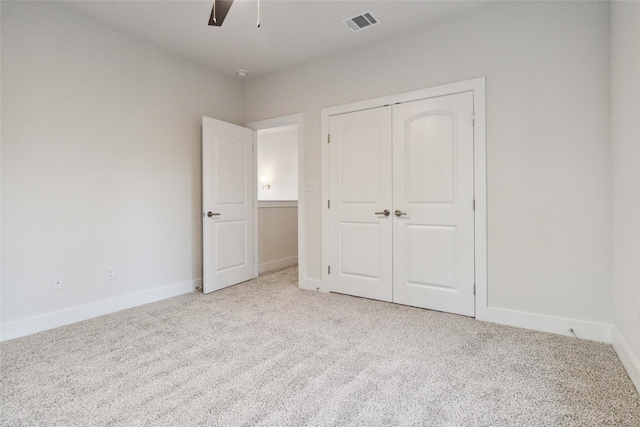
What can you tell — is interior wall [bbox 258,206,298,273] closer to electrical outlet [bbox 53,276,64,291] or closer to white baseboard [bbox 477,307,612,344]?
electrical outlet [bbox 53,276,64,291]

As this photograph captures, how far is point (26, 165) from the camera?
7.84 ft

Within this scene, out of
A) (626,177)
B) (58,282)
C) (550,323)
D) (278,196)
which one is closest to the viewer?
(626,177)

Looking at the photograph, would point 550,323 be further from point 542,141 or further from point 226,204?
point 226,204

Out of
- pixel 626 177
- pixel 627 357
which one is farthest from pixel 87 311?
pixel 626 177

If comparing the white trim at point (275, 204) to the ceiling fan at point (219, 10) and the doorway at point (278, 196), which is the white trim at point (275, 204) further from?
the ceiling fan at point (219, 10)

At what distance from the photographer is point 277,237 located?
4914 millimetres

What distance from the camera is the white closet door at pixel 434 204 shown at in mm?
2717

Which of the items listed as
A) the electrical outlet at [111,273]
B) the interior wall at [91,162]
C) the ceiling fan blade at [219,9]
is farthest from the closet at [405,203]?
the electrical outlet at [111,273]

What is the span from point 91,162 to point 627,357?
4154mm

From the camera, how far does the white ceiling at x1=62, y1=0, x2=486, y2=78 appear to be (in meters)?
2.59

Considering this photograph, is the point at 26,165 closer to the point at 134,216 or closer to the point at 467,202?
the point at 134,216

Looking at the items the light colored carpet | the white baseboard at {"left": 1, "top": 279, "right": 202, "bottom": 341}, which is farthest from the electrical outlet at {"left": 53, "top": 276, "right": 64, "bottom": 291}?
the light colored carpet

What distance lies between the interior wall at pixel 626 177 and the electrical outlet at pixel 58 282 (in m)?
3.94

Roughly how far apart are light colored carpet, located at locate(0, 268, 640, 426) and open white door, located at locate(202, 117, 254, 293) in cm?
97
